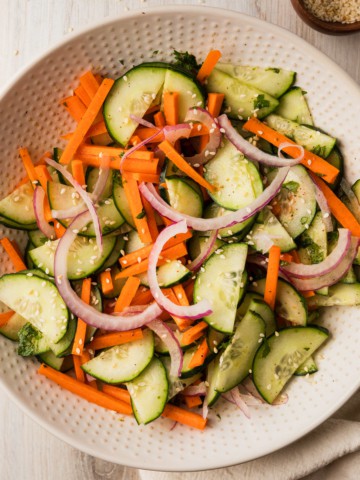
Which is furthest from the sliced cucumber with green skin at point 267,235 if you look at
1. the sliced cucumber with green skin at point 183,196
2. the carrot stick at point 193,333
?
the carrot stick at point 193,333

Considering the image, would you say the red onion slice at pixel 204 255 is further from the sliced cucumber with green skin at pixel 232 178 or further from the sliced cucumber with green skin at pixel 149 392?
the sliced cucumber with green skin at pixel 149 392

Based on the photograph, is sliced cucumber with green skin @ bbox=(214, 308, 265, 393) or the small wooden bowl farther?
the small wooden bowl

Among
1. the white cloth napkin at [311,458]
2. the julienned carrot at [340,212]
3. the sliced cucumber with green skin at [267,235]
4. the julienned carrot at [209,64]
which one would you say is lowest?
the white cloth napkin at [311,458]

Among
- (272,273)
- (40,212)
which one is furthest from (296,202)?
(40,212)

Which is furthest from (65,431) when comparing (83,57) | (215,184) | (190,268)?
(83,57)

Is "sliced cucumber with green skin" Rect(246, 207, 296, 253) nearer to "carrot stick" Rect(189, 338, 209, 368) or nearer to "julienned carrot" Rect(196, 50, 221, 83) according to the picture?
"carrot stick" Rect(189, 338, 209, 368)

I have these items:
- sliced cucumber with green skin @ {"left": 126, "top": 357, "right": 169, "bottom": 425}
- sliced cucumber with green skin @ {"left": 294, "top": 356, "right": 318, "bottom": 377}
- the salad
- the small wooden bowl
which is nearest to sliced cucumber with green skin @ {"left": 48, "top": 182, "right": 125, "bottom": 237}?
the salad

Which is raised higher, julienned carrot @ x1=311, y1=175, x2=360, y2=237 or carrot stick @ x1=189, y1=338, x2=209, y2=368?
julienned carrot @ x1=311, y1=175, x2=360, y2=237
